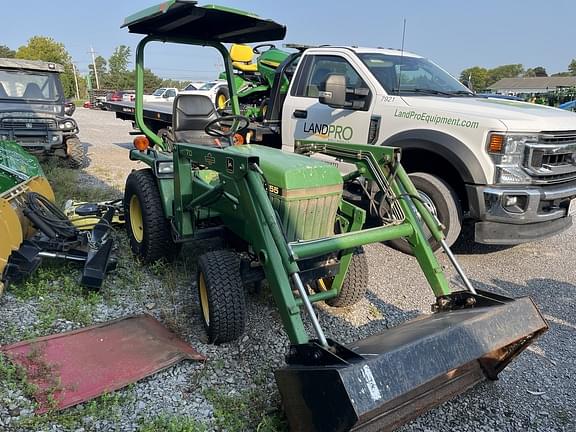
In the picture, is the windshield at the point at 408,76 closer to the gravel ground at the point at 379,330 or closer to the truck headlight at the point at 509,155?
the truck headlight at the point at 509,155

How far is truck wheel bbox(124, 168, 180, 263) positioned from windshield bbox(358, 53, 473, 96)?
9.11 ft

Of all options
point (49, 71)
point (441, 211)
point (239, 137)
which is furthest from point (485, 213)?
point (49, 71)

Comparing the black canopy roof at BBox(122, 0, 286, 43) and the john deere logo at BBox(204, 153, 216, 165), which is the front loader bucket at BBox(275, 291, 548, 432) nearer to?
the john deere logo at BBox(204, 153, 216, 165)

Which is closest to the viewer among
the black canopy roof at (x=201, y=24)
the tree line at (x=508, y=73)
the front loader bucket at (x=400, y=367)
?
the front loader bucket at (x=400, y=367)

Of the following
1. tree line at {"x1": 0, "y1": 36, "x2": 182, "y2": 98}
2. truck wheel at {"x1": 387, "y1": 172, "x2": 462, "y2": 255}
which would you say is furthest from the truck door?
tree line at {"x1": 0, "y1": 36, "x2": 182, "y2": 98}

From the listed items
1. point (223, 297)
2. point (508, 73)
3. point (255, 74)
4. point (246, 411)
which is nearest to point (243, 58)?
point (255, 74)

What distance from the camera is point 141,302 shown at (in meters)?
3.61

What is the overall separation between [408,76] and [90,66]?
5723cm

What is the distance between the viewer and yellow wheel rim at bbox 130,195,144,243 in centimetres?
440

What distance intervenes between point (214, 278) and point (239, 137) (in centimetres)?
206

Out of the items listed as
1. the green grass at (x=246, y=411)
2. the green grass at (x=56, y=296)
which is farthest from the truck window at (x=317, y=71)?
the green grass at (x=246, y=411)

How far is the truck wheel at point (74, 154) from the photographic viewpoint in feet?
28.8

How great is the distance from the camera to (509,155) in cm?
424

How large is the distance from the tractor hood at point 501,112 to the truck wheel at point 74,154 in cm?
650
